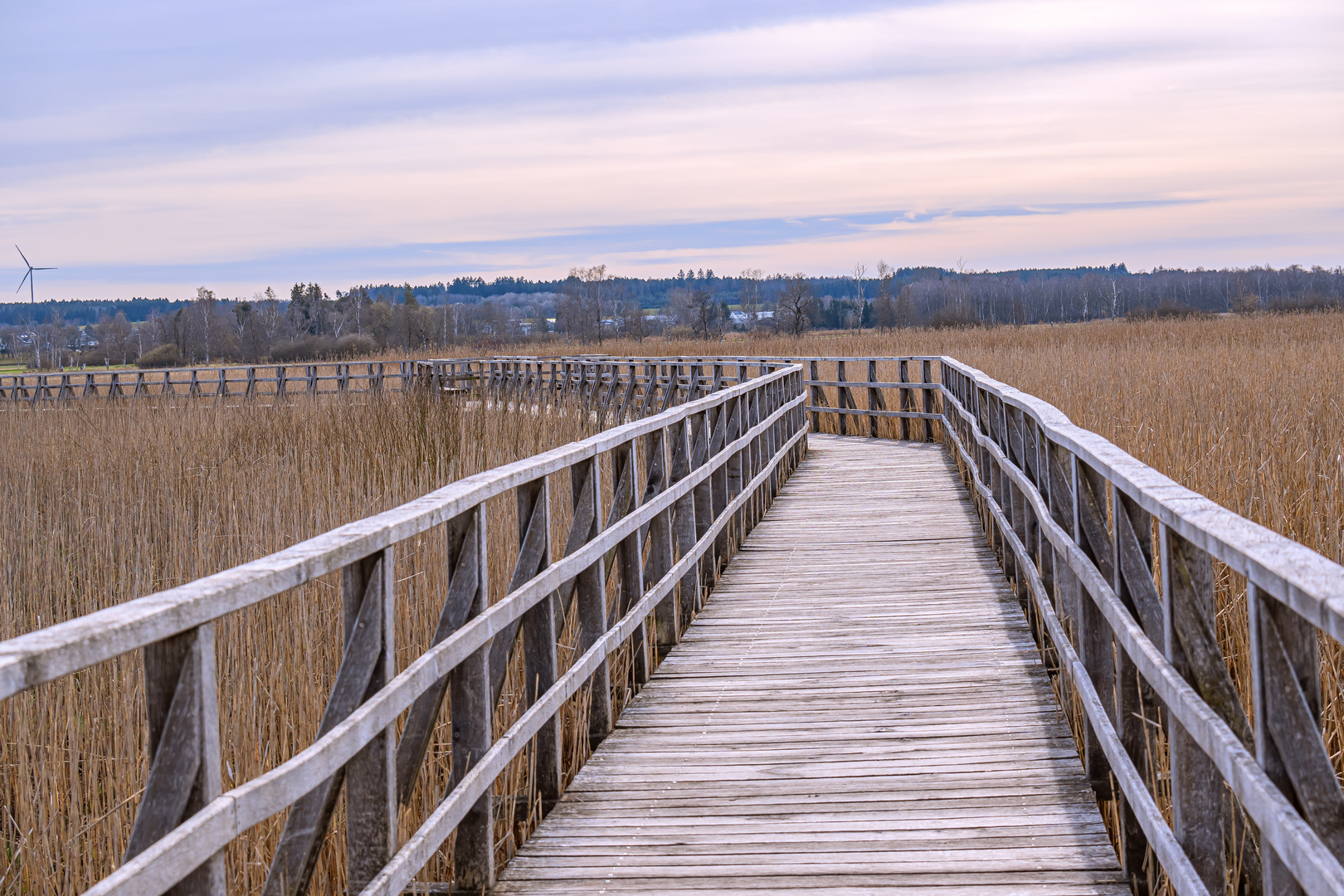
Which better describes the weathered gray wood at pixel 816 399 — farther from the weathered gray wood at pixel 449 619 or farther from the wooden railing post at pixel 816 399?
the weathered gray wood at pixel 449 619

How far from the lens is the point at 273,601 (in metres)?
5.52

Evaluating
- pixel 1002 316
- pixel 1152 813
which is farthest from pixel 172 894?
pixel 1002 316

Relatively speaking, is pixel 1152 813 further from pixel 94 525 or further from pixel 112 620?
pixel 94 525

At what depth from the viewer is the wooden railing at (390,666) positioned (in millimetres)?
1852

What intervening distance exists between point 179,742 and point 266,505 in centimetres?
651

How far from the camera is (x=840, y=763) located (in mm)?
4551

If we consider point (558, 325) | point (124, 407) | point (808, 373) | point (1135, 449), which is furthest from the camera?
point (558, 325)

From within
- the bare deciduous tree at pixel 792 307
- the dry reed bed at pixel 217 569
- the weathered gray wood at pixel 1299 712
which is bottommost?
the dry reed bed at pixel 217 569

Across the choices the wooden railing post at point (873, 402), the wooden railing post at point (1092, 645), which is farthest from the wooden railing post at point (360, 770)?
the wooden railing post at point (873, 402)

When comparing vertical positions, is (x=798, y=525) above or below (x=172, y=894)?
below

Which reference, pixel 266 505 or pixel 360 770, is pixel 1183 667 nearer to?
pixel 360 770

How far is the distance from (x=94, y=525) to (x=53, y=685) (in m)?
3.96

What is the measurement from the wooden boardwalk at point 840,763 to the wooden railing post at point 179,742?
182 centimetres

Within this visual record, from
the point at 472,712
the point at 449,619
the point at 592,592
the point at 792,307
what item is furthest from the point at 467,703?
the point at 792,307
